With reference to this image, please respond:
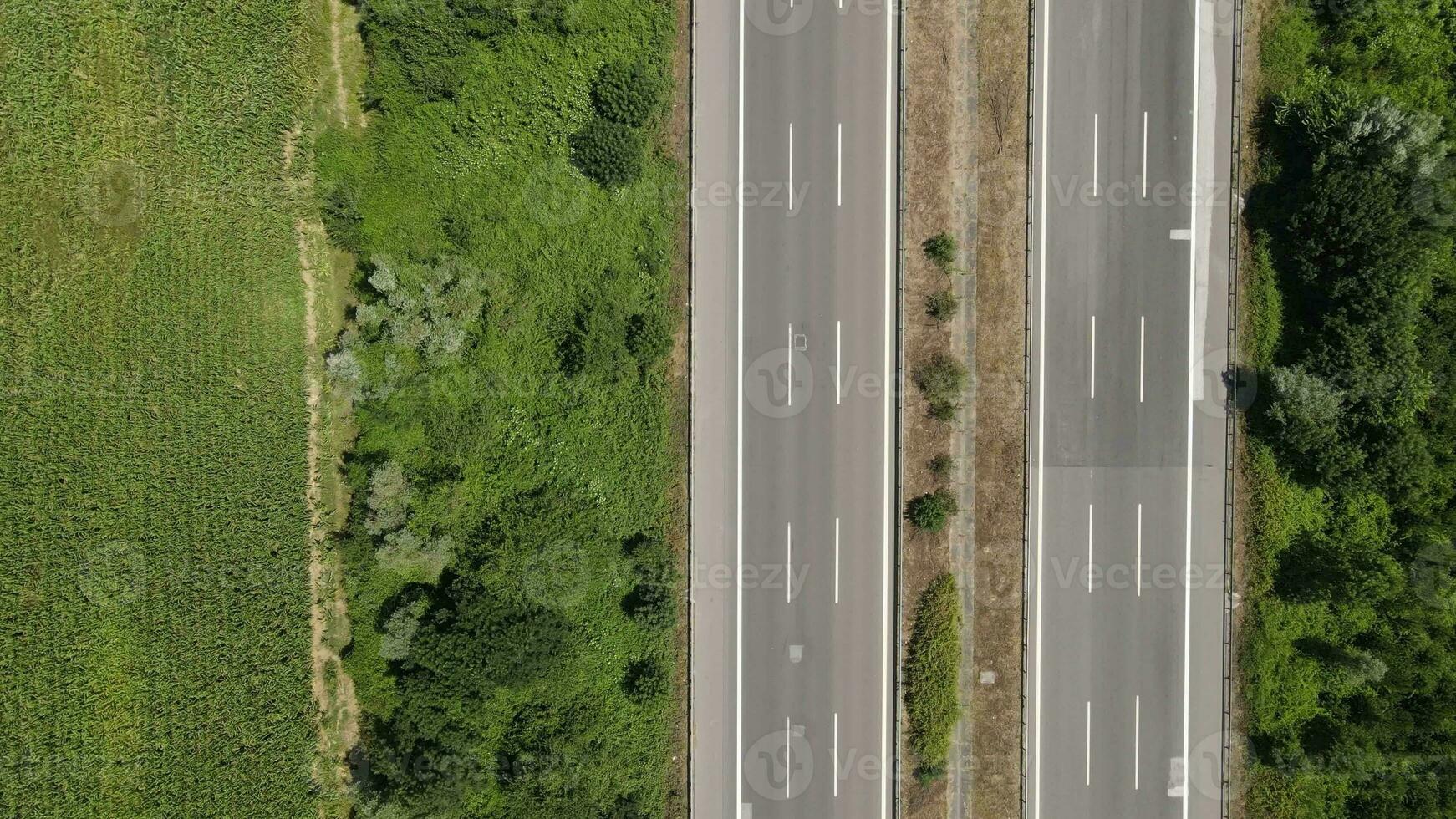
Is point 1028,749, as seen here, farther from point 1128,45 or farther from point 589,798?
point 1128,45

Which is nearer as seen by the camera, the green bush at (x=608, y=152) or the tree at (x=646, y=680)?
the green bush at (x=608, y=152)

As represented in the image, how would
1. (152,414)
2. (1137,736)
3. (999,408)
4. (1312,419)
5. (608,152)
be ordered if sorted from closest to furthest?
(152,414) → (1312,419) → (608,152) → (999,408) → (1137,736)

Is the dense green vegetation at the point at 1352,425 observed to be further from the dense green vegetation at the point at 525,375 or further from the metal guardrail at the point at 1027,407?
the dense green vegetation at the point at 525,375

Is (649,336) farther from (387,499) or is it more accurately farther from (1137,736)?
(1137,736)

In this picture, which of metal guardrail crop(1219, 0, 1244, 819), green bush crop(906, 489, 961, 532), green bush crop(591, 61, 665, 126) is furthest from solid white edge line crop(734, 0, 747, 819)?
metal guardrail crop(1219, 0, 1244, 819)

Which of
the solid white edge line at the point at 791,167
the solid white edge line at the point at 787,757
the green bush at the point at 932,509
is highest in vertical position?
the solid white edge line at the point at 791,167

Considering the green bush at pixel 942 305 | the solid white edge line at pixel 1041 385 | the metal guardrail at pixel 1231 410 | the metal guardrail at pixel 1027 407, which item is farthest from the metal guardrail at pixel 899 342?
the metal guardrail at pixel 1231 410

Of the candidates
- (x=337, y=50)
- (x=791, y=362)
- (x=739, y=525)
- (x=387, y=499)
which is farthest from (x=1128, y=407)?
(x=337, y=50)
